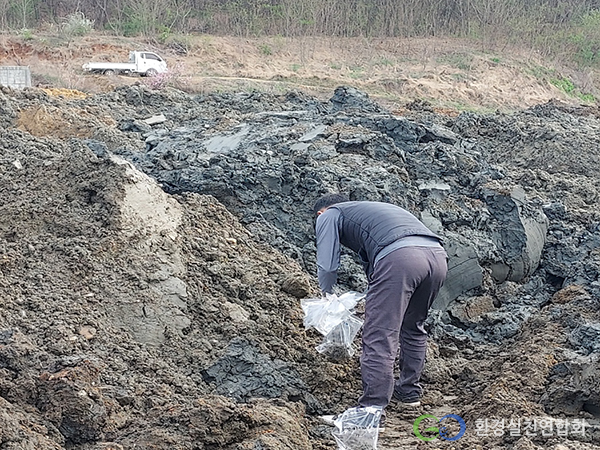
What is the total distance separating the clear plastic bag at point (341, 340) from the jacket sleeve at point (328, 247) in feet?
0.92

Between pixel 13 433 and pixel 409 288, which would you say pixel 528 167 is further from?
pixel 13 433

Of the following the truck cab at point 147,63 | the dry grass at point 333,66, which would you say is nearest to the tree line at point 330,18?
the dry grass at point 333,66

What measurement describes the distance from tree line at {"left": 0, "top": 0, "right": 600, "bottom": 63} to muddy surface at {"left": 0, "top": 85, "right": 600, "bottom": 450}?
2126 centimetres

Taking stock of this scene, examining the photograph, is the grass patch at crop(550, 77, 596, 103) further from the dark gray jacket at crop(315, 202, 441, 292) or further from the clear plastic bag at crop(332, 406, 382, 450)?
the clear plastic bag at crop(332, 406, 382, 450)

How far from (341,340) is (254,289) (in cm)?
88

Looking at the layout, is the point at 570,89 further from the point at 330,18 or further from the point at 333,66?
the point at 330,18

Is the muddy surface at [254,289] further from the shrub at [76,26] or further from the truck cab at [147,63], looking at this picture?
the shrub at [76,26]

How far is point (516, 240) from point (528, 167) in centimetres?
341

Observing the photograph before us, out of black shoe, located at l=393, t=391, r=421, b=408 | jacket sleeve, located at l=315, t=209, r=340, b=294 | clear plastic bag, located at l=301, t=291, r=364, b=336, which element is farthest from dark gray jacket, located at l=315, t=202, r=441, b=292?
black shoe, located at l=393, t=391, r=421, b=408

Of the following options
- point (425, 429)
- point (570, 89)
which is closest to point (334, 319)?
point (425, 429)

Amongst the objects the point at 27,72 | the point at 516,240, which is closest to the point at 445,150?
the point at 516,240

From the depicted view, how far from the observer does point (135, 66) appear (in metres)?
21.9

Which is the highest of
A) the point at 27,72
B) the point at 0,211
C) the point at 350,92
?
the point at 0,211

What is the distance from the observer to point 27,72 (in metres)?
17.5
